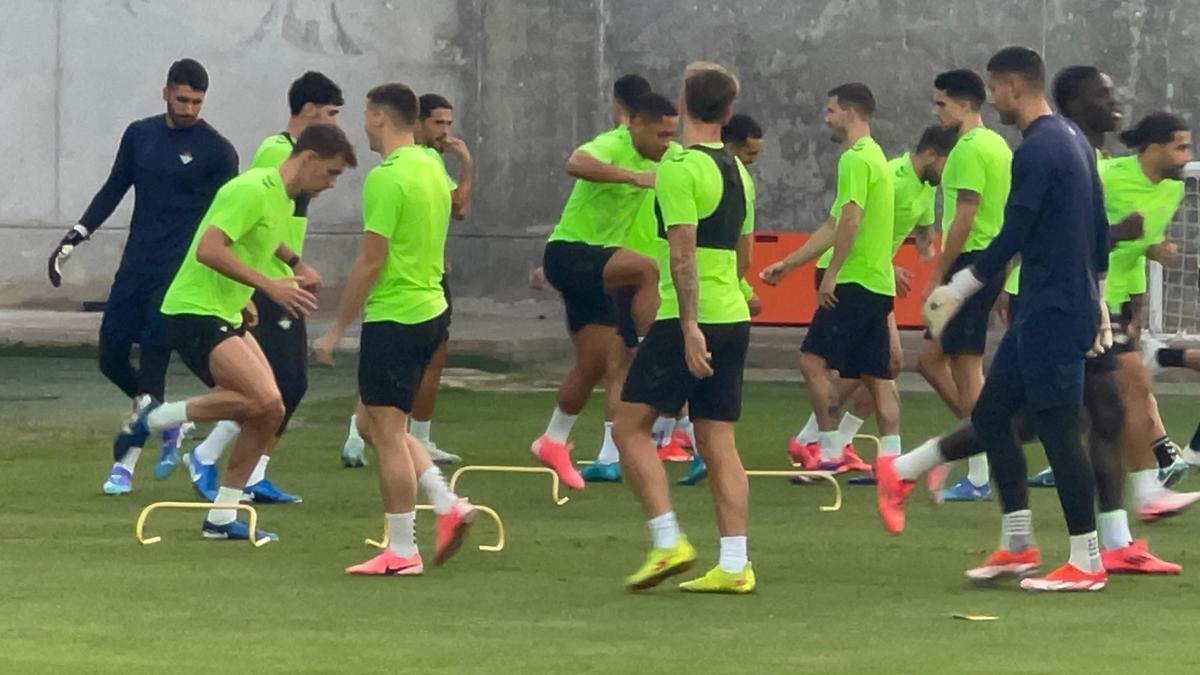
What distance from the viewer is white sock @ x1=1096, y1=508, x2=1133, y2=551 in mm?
9992

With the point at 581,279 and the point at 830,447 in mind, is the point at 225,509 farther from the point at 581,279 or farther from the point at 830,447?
the point at 830,447

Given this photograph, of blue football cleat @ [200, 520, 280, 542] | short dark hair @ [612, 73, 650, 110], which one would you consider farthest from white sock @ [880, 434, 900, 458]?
blue football cleat @ [200, 520, 280, 542]

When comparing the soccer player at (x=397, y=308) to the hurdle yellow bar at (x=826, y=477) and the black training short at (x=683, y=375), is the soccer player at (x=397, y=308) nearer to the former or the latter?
the black training short at (x=683, y=375)

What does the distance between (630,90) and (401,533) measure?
4218mm

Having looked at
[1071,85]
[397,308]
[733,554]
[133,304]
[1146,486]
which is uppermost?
[1071,85]

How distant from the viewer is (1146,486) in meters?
11.5

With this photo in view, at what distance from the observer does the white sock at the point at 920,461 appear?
32.8ft

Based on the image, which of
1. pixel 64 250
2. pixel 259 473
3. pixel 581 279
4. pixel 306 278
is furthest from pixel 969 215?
pixel 64 250

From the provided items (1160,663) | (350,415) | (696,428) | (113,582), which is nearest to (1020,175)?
(696,428)

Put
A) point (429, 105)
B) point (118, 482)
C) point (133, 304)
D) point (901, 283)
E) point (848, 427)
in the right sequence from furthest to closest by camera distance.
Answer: point (901, 283), point (429, 105), point (848, 427), point (133, 304), point (118, 482)

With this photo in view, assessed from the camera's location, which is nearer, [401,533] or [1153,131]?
[401,533]

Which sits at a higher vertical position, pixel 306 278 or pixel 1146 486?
pixel 306 278

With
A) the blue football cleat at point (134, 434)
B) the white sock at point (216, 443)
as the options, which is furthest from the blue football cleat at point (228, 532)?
the blue football cleat at point (134, 434)

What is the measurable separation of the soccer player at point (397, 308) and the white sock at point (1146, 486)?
3.38 m
